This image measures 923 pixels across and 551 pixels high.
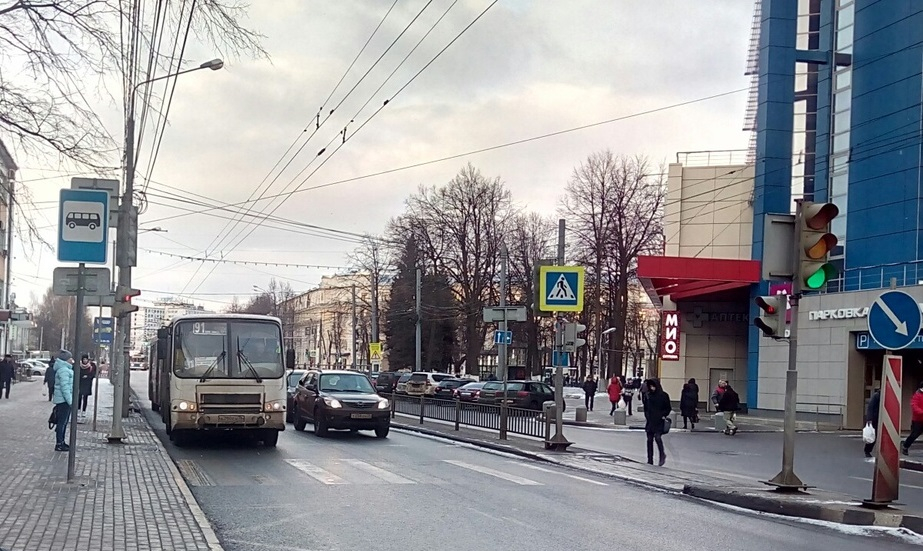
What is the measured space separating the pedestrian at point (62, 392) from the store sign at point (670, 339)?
36.0 m

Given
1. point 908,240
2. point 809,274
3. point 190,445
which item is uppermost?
point 908,240

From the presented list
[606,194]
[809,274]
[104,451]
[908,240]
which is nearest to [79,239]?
[104,451]

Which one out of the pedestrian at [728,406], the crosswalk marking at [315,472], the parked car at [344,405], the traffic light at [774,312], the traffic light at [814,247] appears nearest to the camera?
the traffic light at [814,247]

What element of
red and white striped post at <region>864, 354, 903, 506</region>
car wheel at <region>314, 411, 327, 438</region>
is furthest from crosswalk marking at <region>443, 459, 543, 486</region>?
car wheel at <region>314, 411, 327, 438</region>

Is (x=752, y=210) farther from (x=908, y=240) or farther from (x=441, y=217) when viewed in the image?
(x=441, y=217)

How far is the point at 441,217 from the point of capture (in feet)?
203

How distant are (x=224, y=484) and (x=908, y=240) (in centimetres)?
2994

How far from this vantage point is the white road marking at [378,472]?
13.9m

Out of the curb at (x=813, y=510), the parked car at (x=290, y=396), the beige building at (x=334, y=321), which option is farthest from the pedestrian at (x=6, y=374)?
the beige building at (x=334, y=321)

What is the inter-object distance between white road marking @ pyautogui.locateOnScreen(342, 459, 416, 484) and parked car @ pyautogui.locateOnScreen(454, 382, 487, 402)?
890 inches

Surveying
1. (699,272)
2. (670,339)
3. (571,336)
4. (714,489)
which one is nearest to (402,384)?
(670,339)

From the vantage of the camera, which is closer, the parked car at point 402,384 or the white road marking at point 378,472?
the white road marking at point 378,472

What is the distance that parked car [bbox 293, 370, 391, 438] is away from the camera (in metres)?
22.2

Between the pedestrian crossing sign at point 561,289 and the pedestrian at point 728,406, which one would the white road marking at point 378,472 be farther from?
the pedestrian at point 728,406
